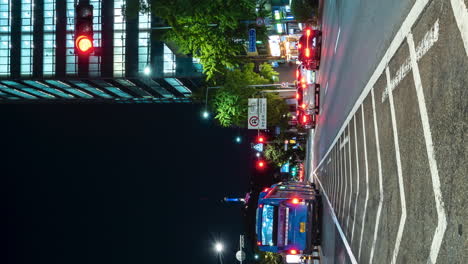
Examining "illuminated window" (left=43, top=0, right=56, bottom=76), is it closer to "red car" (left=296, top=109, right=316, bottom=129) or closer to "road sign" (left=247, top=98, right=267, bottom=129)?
"road sign" (left=247, top=98, right=267, bottom=129)

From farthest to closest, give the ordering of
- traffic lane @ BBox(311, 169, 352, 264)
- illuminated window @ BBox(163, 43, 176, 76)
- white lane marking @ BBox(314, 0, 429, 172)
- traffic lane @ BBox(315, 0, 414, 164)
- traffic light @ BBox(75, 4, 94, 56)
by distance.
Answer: illuminated window @ BBox(163, 43, 176, 76), traffic lane @ BBox(311, 169, 352, 264), traffic lane @ BBox(315, 0, 414, 164), traffic light @ BBox(75, 4, 94, 56), white lane marking @ BBox(314, 0, 429, 172)

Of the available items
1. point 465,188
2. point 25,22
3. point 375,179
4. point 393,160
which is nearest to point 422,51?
point 393,160

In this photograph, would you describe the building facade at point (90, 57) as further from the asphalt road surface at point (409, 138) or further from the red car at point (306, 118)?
the asphalt road surface at point (409, 138)

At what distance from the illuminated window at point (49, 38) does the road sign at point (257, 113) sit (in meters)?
31.1

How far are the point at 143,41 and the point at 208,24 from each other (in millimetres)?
20302

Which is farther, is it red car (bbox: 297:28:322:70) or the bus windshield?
red car (bbox: 297:28:322:70)

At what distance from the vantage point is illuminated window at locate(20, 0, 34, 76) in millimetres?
49594

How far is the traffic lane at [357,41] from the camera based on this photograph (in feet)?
27.3

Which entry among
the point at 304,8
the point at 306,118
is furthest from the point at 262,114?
the point at 304,8

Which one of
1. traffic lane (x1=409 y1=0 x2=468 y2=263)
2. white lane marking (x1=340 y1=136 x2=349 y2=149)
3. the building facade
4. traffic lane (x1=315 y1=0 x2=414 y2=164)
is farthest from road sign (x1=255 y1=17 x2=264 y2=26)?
traffic lane (x1=409 y1=0 x2=468 y2=263)

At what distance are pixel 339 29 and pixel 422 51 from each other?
12.6 meters

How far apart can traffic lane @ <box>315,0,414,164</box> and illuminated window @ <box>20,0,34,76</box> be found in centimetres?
4209

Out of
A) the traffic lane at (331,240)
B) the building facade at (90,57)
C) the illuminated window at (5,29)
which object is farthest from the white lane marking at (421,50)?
the illuminated window at (5,29)

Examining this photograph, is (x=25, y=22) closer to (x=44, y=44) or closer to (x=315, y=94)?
(x=44, y=44)
